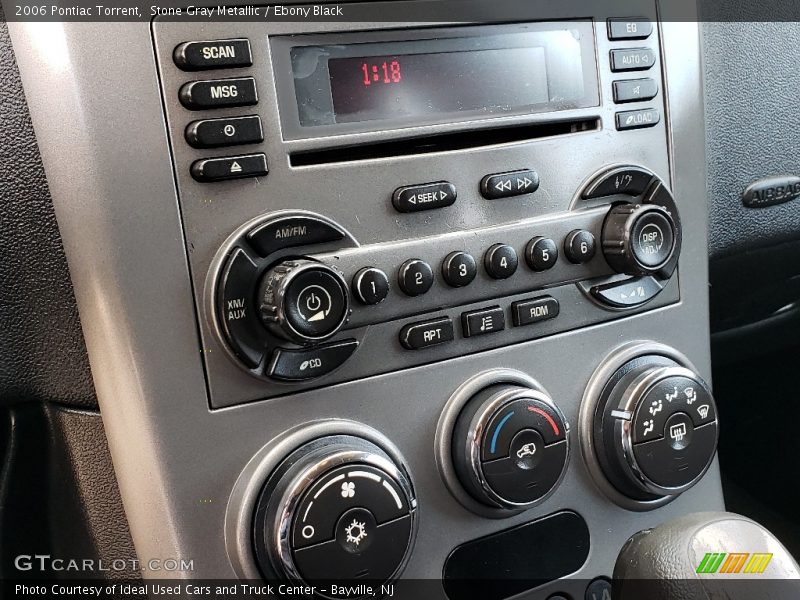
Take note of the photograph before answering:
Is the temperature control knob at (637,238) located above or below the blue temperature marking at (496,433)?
above

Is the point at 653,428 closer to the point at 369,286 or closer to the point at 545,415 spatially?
the point at 545,415

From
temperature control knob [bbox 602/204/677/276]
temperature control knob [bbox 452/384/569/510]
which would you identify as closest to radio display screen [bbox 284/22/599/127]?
temperature control knob [bbox 602/204/677/276]

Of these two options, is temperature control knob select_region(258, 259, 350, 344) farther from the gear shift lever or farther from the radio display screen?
the gear shift lever

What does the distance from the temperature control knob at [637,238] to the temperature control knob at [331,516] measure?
0.27 metres

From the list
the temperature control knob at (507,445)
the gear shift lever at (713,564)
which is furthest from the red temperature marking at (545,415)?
the gear shift lever at (713,564)

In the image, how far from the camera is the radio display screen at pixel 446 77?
2.24 ft

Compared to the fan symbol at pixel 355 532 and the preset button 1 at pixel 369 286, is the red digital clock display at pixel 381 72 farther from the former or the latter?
the fan symbol at pixel 355 532

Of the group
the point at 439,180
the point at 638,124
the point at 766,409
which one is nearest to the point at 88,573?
the point at 439,180

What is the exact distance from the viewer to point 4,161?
2.20 feet

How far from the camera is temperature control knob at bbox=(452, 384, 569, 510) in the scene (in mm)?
742

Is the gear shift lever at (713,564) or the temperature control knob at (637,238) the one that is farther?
the temperature control knob at (637,238)

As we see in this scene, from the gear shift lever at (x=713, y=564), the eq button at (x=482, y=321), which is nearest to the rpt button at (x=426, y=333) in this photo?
the eq button at (x=482, y=321)

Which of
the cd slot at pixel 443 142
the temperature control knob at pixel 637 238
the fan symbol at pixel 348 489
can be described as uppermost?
the cd slot at pixel 443 142

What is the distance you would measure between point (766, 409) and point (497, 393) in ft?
2.29
